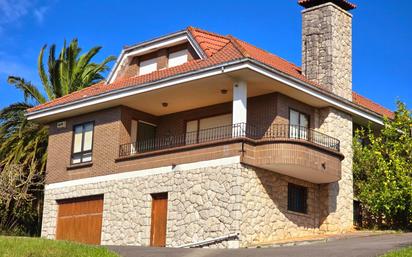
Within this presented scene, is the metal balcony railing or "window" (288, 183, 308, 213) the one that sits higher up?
the metal balcony railing

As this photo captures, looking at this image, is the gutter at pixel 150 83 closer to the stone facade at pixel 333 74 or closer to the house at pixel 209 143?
the house at pixel 209 143

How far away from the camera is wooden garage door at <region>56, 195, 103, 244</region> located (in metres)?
29.1

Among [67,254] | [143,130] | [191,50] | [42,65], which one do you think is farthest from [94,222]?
[42,65]

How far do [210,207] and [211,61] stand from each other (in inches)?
203

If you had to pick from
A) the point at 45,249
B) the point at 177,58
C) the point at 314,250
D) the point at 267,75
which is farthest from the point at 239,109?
the point at 45,249

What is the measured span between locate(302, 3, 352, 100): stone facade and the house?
46 mm

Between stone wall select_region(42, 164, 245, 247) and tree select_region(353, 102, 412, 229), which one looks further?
tree select_region(353, 102, 412, 229)

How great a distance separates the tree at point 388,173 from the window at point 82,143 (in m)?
10.5

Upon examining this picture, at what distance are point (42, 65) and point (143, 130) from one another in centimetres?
1117

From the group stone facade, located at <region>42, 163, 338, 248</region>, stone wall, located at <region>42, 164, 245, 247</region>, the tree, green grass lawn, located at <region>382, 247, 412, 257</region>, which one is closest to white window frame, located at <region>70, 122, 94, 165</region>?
stone wall, located at <region>42, 164, 245, 247</region>

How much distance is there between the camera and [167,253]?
2155cm

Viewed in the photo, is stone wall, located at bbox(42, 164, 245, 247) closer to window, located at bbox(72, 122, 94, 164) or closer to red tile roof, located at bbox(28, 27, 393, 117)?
window, located at bbox(72, 122, 94, 164)

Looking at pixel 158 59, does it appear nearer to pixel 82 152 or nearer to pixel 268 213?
pixel 82 152

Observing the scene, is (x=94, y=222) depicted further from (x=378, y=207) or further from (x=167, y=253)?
(x=378, y=207)
